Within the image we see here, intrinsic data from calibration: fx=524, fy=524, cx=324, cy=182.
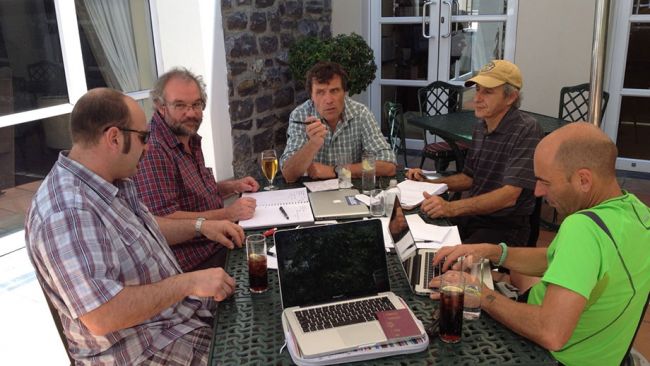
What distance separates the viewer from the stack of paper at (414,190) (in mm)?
2210

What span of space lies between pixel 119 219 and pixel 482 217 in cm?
165

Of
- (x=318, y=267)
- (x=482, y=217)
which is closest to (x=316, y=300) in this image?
(x=318, y=267)

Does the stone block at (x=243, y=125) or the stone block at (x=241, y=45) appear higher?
the stone block at (x=241, y=45)

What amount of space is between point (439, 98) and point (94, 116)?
415 cm

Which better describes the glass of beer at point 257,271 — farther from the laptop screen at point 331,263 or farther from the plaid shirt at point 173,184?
the plaid shirt at point 173,184

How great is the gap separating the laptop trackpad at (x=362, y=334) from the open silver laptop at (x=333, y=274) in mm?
10

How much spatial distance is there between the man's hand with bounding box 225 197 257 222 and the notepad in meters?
0.02

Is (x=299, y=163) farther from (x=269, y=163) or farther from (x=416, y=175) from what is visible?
(x=416, y=175)

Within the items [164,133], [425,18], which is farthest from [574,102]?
[164,133]

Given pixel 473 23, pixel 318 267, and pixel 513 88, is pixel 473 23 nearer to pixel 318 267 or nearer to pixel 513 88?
pixel 513 88

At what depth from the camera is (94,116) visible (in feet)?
4.84

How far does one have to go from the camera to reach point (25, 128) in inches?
125

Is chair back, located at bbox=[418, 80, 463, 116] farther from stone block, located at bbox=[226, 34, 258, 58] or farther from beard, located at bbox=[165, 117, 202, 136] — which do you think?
beard, located at bbox=[165, 117, 202, 136]

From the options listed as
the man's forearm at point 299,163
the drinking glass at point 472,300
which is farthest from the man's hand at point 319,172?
the drinking glass at point 472,300
